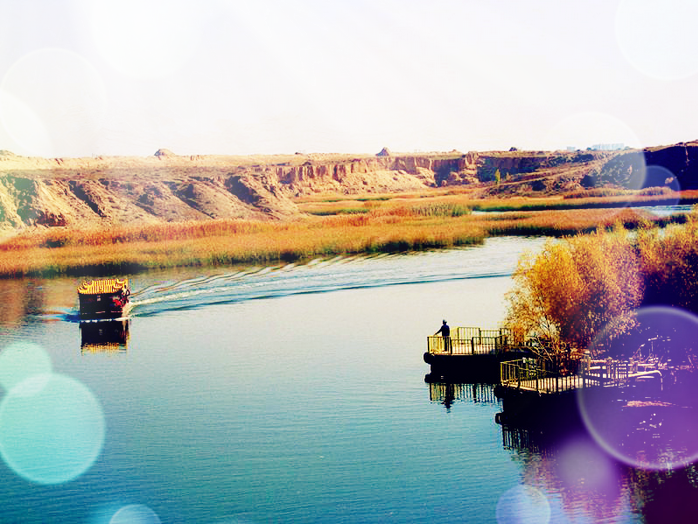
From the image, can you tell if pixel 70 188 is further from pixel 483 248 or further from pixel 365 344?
pixel 365 344

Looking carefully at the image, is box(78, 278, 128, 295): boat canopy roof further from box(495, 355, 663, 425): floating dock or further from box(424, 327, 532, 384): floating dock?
box(495, 355, 663, 425): floating dock

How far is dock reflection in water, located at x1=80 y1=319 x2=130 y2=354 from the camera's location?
228ft

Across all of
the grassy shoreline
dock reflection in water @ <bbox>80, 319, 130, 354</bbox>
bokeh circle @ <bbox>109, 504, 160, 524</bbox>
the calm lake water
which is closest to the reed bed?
the grassy shoreline

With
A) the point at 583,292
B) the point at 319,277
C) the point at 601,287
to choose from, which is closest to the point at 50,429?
the point at 583,292

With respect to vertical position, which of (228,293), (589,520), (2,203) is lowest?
(589,520)

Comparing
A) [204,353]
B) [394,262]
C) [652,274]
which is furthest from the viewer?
[394,262]

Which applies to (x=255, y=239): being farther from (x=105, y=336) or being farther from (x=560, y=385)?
(x=560, y=385)

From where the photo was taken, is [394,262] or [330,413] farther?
[394,262]

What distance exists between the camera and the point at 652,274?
5353 centimetres

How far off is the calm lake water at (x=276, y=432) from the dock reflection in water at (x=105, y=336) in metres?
0.32

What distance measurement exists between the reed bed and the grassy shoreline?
119 millimetres

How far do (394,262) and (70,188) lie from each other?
8752cm

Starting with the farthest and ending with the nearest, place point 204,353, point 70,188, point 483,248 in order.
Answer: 1. point 70,188
2. point 483,248
3. point 204,353

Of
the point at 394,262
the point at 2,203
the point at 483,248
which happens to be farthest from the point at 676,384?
the point at 2,203
